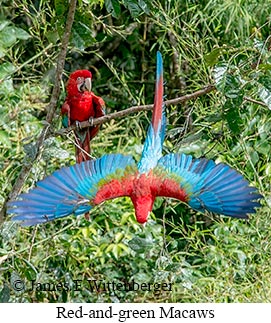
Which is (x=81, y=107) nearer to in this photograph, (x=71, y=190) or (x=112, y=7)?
(x=112, y=7)

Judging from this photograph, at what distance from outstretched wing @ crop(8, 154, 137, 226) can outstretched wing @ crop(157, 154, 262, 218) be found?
0.06m

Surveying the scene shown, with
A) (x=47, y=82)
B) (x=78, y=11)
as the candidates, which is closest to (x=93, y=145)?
(x=47, y=82)

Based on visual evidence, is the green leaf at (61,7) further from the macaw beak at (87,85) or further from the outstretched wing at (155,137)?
the outstretched wing at (155,137)

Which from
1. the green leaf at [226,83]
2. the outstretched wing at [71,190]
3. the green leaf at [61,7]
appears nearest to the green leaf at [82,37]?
the green leaf at [61,7]

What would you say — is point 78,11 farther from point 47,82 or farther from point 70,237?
point 70,237

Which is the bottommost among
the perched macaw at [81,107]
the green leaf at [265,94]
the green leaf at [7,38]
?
the green leaf at [265,94]

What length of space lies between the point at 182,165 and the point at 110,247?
41.2 inches

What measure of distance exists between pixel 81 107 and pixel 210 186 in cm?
36

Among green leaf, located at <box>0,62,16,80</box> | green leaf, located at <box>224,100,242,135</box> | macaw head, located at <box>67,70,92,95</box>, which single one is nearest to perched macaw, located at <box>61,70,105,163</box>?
macaw head, located at <box>67,70,92,95</box>

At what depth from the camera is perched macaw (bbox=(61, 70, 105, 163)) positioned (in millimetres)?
1280

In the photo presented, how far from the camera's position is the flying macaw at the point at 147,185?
962mm

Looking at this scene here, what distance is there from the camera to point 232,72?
47.1 inches

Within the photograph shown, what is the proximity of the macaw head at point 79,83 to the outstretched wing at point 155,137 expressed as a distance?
0.29 meters
